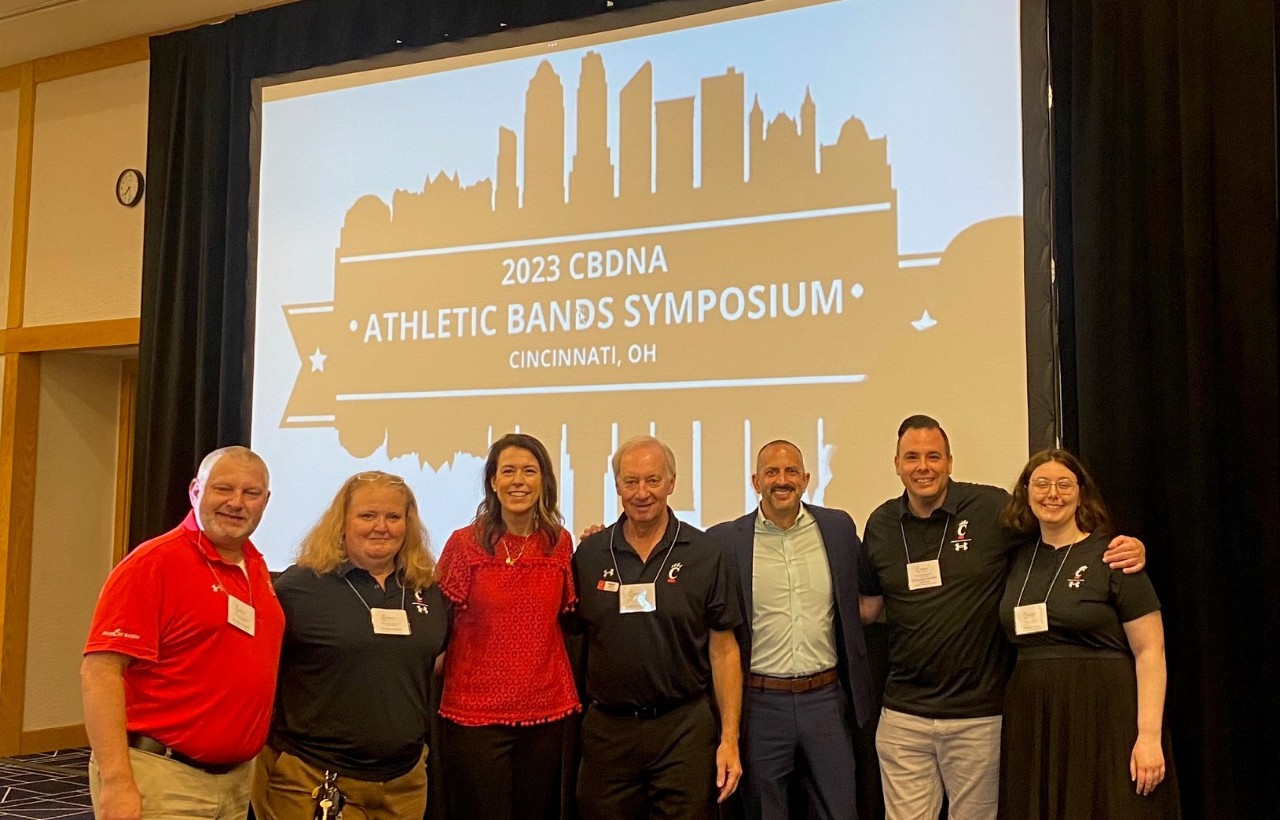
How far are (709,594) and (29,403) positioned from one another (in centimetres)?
492

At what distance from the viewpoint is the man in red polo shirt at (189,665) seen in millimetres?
2348

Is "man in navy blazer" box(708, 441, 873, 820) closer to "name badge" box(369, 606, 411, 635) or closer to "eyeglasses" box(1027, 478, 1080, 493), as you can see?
"eyeglasses" box(1027, 478, 1080, 493)

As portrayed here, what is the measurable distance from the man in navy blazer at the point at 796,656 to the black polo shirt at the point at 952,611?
0.13 meters

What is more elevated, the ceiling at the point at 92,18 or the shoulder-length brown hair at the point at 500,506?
the ceiling at the point at 92,18

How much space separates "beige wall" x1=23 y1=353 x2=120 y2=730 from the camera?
20.8 ft

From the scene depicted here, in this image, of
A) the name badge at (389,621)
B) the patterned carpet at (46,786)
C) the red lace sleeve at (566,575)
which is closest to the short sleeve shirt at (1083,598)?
the red lace sleeve at (566,575)

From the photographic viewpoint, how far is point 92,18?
5934 millimetres

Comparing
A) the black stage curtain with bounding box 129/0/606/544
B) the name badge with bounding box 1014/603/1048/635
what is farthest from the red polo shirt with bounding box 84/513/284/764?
the black stage curtain with bounding box 129/0/606/544

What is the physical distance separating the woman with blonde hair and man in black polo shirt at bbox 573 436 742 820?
0.49 m

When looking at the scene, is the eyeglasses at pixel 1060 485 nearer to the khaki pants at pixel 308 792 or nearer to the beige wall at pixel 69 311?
the khaki pants at pixel 308 792

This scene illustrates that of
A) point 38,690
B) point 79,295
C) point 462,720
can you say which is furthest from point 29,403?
point 462,720

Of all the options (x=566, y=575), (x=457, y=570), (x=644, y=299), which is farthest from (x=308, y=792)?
(x=644, y=299)

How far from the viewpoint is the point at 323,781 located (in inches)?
104

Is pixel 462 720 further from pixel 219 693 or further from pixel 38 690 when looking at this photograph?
pixel 38 690
